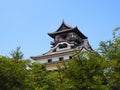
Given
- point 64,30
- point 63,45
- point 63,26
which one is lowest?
point 63,45

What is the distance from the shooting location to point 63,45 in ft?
167

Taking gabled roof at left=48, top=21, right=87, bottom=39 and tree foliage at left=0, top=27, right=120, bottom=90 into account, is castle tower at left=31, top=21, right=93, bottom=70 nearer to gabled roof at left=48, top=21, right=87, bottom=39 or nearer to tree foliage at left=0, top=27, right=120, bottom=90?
gabled roof at left=48, top=21, right=87, bottom=39

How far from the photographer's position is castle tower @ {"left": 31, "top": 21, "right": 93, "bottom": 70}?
47438 mm

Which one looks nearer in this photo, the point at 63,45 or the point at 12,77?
the point at 12,77

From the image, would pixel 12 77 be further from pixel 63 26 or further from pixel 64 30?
pixel 63 26

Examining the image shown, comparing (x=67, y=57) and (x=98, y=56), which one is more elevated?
(x=67, y=57)

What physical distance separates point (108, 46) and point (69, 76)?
15.8 ft

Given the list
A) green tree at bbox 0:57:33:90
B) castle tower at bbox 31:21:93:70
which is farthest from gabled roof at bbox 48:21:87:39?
green tree at bbox 0:57:33:90

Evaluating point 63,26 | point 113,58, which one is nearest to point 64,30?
point 63,26

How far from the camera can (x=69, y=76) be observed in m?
25.2

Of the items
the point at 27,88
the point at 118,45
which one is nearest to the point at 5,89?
the point at 27,88

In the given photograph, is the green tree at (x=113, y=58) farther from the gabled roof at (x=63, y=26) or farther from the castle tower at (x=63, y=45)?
the gabled roof at (x=63, y=26)

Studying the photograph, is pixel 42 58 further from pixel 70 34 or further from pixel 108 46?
pixel 108 46

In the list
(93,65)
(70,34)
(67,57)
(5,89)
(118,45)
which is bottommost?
(5,89)
